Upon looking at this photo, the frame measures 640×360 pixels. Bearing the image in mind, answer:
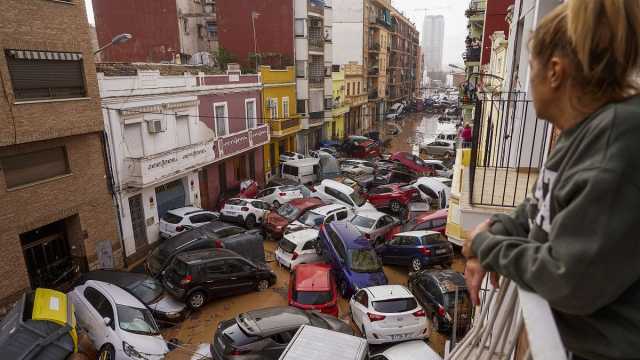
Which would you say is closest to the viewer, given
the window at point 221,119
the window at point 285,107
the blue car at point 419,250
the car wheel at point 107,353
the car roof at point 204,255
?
the car wheel at point 107,353

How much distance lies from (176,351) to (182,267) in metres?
2.40

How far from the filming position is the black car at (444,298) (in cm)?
981

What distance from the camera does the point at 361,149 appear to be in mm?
31984

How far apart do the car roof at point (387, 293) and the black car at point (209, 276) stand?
3.93 metres

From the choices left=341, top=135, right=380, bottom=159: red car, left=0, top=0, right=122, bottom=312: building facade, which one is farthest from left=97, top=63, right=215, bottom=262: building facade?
left=341, top=135, right=380, bottom=159: red car

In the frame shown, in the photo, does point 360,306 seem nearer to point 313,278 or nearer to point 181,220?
point 313,278

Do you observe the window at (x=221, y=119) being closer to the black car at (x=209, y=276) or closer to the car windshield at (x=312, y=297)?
the black car at (x=209, y=276)

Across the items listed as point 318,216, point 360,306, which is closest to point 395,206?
point 318,216

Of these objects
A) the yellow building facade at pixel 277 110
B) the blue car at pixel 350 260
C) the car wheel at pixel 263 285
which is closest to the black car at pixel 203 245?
the car wheel at pixel 263 285

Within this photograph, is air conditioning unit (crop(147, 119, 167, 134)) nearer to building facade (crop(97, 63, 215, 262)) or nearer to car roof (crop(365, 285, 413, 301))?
building facade (crop(97, 63, 215, 262))

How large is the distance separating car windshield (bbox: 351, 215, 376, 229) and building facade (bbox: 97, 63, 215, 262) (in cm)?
755

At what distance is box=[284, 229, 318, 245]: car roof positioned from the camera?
14.0m

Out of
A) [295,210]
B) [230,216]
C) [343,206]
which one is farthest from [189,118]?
[343,206]

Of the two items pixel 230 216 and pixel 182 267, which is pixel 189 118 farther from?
pixel 182 267
